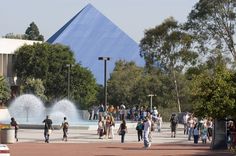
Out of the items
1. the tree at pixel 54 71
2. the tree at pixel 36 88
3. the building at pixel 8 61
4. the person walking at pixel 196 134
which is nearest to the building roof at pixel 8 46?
the building at pixel 8 61

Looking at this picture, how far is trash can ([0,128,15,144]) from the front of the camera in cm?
3247

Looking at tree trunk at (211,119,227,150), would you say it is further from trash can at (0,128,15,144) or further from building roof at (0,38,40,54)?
building roof at (0,38,40,54)

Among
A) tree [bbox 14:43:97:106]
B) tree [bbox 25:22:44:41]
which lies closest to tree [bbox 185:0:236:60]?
tree [bbox 14:43:97:106]

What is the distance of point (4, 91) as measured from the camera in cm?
7488

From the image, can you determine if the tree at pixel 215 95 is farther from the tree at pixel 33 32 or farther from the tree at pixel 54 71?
the tree at pixel 33 32

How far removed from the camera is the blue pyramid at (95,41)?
4395 inches

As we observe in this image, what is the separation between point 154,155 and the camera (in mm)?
25375

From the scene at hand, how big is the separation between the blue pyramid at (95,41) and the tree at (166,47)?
42.3 metres

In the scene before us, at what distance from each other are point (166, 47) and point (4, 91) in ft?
66.9

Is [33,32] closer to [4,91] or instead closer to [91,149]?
[4,91]

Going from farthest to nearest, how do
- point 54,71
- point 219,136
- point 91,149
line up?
point 54,71 < point 219,136 < point 91,149

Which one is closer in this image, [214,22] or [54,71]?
[214,22]

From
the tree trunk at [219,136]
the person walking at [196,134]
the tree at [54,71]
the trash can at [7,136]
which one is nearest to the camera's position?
the tree trunk at [219,136]

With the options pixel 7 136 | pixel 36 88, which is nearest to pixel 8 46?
pixel 36 88
